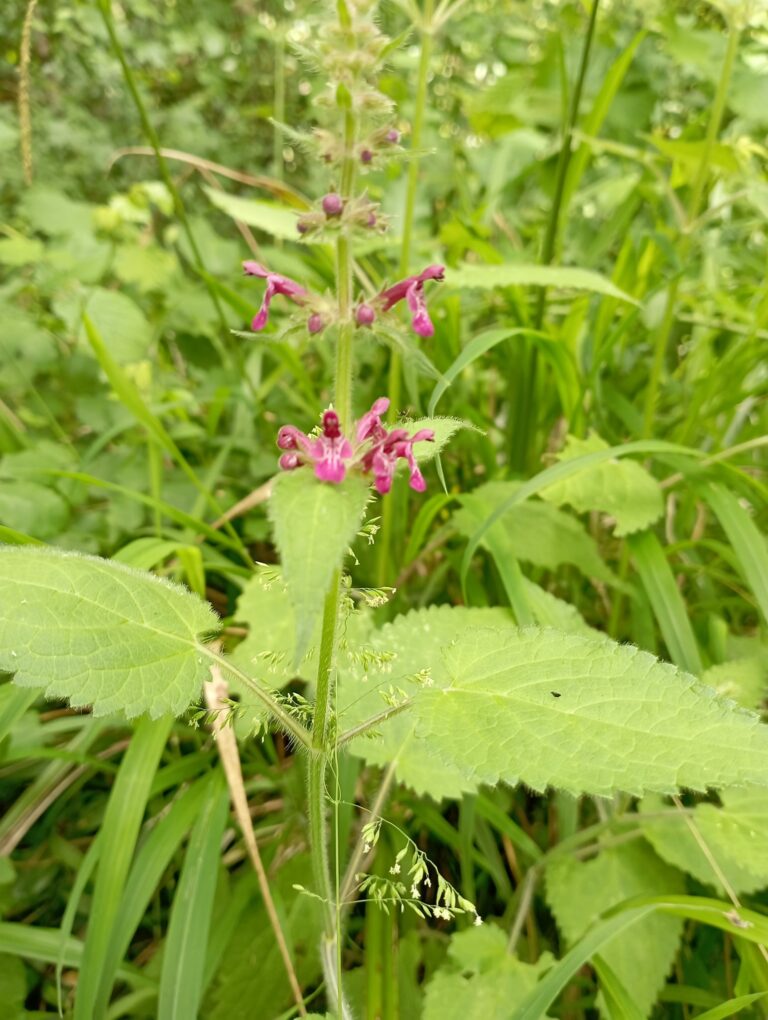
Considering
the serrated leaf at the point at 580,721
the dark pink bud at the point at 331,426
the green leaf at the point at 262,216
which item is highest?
the green leaf at the point at 262,216

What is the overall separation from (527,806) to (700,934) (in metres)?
0.48

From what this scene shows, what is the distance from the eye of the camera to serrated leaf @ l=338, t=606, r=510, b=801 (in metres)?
1.39

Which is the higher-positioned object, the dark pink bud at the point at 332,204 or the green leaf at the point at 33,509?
the dark pink bud at the point at 332,204

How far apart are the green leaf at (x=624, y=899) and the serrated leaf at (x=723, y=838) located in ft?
0.29

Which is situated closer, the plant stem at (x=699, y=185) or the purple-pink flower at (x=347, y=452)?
the purple-pink flower at (x=347, y=452)

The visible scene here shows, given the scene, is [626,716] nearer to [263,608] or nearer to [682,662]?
[682,662]

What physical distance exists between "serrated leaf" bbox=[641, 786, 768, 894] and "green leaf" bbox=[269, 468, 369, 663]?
3.76 feet

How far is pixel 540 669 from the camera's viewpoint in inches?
39.9

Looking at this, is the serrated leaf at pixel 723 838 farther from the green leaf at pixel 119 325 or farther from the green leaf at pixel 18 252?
the green leaf at pixel 18 252

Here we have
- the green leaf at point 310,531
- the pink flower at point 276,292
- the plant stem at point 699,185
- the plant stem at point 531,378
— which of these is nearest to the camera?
the green leaf at point 310,531

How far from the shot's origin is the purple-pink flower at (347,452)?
890mm

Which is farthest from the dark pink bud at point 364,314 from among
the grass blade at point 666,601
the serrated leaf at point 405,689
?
the grass blade at point 666,601

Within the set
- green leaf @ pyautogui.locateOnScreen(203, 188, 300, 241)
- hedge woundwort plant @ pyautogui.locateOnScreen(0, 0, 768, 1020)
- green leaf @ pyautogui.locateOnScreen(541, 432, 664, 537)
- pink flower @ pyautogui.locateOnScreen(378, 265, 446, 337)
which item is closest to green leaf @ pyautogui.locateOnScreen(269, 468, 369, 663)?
hedge woundwort plant @ pyautogui.locateOnScreen(0, 0, 768, 1020)

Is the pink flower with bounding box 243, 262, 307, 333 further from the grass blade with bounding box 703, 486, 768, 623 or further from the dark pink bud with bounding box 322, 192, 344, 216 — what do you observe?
the grass blade with bounding box 703, 486, 768, 623
